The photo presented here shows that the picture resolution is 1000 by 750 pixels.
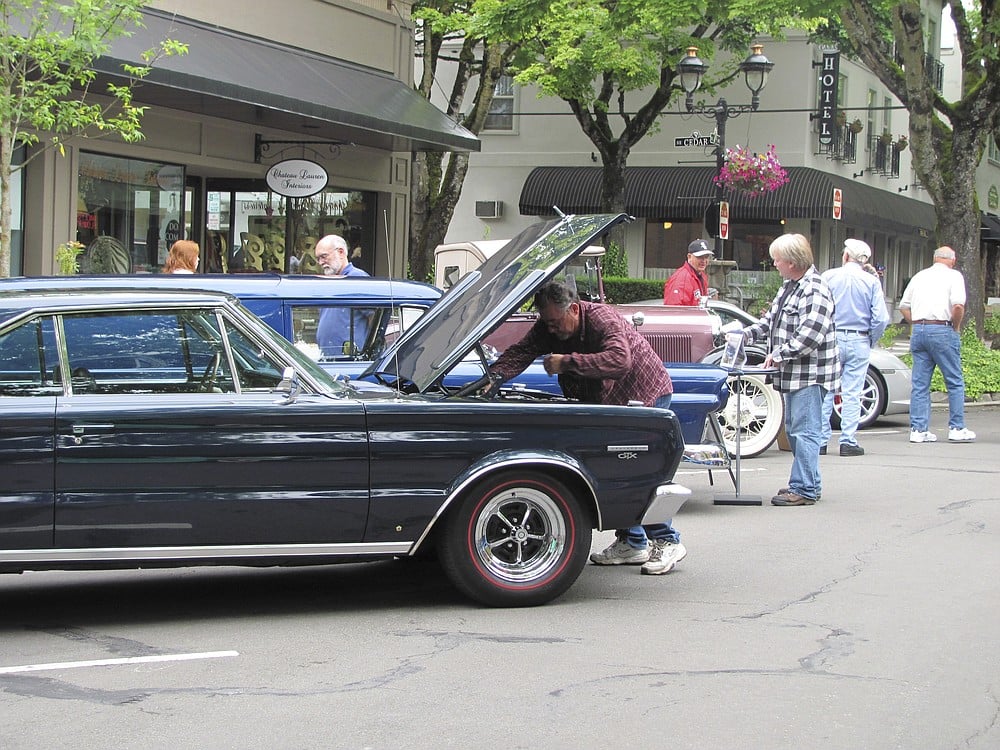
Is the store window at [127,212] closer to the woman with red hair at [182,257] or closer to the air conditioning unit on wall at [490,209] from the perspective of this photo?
the woman with red hair at [182,257]

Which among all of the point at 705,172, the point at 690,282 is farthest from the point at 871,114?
the point at 690,282

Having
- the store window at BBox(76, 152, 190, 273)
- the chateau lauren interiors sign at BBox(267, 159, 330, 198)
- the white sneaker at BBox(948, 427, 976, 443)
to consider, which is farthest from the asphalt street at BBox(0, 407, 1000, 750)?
the chateau lauren interiors sign at BBox(267, 159, 330, 198)

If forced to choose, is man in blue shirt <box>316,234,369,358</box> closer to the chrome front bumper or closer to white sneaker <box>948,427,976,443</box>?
the chrome front bumper

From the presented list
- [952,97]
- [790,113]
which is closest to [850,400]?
[790,113]

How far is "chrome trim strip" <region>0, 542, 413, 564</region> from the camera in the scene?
19.4 feet

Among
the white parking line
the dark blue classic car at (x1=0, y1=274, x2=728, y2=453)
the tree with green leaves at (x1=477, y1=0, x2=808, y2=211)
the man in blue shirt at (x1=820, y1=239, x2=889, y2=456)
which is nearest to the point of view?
the white parking line

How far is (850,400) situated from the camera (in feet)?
42.7

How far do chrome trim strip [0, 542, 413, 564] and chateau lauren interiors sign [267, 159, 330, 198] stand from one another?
12698mm

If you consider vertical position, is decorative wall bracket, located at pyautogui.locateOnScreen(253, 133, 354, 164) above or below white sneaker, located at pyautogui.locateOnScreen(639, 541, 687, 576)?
above

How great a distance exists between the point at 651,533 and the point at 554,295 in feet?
4.88

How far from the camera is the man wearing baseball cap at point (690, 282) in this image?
1338 centimetres

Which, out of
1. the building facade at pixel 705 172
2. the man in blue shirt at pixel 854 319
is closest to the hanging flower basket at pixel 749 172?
the building facade at pixel 705 172

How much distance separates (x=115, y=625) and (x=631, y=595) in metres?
2.55

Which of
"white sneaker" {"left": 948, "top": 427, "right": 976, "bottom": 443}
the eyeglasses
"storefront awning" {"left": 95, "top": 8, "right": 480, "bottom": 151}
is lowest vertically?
"white sneaker" {"left": 948, "top": 427, "right": 976, "bottom": 443}
